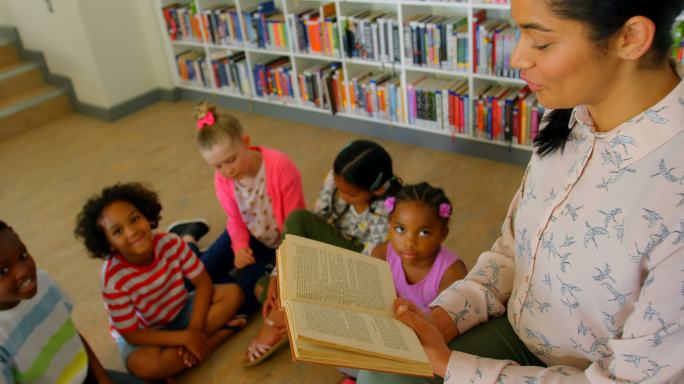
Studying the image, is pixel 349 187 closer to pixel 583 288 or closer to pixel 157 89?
pixel 583 288

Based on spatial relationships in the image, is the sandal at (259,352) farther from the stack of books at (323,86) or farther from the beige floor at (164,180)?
the stack of books at (323,86)

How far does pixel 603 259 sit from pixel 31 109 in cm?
416

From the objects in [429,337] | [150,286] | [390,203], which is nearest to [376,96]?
[390,203]

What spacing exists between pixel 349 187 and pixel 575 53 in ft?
3.46

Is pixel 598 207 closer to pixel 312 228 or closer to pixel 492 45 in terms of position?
pixel 312 228

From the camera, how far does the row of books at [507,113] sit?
2.69m

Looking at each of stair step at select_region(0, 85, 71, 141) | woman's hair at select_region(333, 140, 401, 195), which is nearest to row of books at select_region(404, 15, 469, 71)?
woman's hair at select_region(333, 140, 401, 195)

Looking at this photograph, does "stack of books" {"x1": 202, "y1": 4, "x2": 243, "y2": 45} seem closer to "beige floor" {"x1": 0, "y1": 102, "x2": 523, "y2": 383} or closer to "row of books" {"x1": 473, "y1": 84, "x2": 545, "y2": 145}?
"beige floor" {"x1": 0, "y1": 102, "x2": 523, "y2": 383}

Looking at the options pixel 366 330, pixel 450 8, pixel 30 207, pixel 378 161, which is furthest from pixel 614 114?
pixel 30 207

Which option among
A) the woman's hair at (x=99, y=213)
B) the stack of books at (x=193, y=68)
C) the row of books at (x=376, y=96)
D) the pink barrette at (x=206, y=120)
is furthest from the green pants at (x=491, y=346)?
the stack of books at (x=193, y=68)

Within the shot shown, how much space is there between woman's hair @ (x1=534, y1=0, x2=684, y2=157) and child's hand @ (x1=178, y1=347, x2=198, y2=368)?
1532mm

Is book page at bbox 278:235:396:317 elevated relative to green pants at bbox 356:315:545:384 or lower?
elevated

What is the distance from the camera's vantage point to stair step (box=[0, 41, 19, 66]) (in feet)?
13.9

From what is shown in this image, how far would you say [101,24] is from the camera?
12.7 feet
